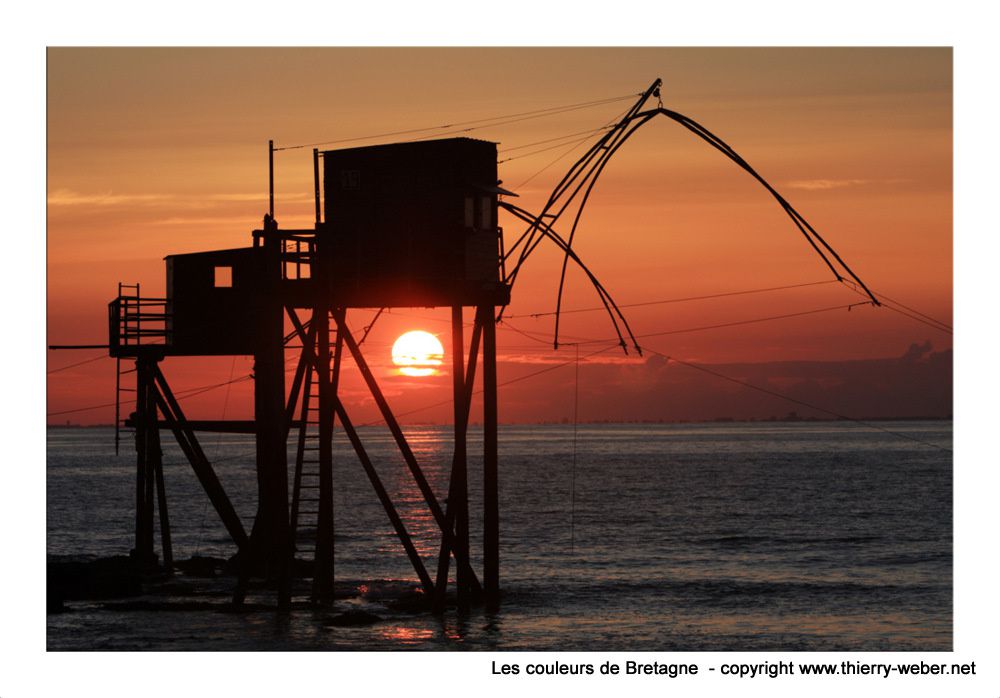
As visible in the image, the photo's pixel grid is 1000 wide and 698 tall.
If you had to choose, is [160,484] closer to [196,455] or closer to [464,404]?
[196,455]

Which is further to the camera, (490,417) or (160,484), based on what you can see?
(160,484)

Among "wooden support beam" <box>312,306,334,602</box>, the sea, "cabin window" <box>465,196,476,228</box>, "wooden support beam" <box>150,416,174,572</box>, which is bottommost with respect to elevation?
the sea

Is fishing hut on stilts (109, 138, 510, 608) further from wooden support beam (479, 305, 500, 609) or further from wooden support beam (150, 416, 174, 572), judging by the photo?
wooden support beam (150, 416, 174, 572)

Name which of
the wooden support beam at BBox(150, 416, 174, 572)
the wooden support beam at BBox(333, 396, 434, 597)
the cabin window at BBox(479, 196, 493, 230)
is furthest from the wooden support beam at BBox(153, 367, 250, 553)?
the cabin window at BBox(479, 196, 493, 230)

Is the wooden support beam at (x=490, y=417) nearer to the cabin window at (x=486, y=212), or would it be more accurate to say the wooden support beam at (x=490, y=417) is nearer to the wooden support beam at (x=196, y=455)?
the cabin window at (x=486, y=212)

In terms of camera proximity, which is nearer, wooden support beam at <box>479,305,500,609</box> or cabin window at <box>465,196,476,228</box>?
cabin window at <box>465,196,476,228</box>

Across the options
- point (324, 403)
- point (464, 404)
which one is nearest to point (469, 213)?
point (464, 404)

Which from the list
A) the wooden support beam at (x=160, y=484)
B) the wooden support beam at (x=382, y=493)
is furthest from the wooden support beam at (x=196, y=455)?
the wooden support beam at (x=382, y=493)

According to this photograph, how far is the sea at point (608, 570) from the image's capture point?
1220 inches

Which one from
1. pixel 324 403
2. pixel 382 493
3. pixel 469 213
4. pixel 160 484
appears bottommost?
pixel 160 484

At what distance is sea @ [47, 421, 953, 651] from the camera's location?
3100 cm

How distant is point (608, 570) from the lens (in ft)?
165

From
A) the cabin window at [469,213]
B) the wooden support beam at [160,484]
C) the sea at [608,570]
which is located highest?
the cabin window at [469,213]
